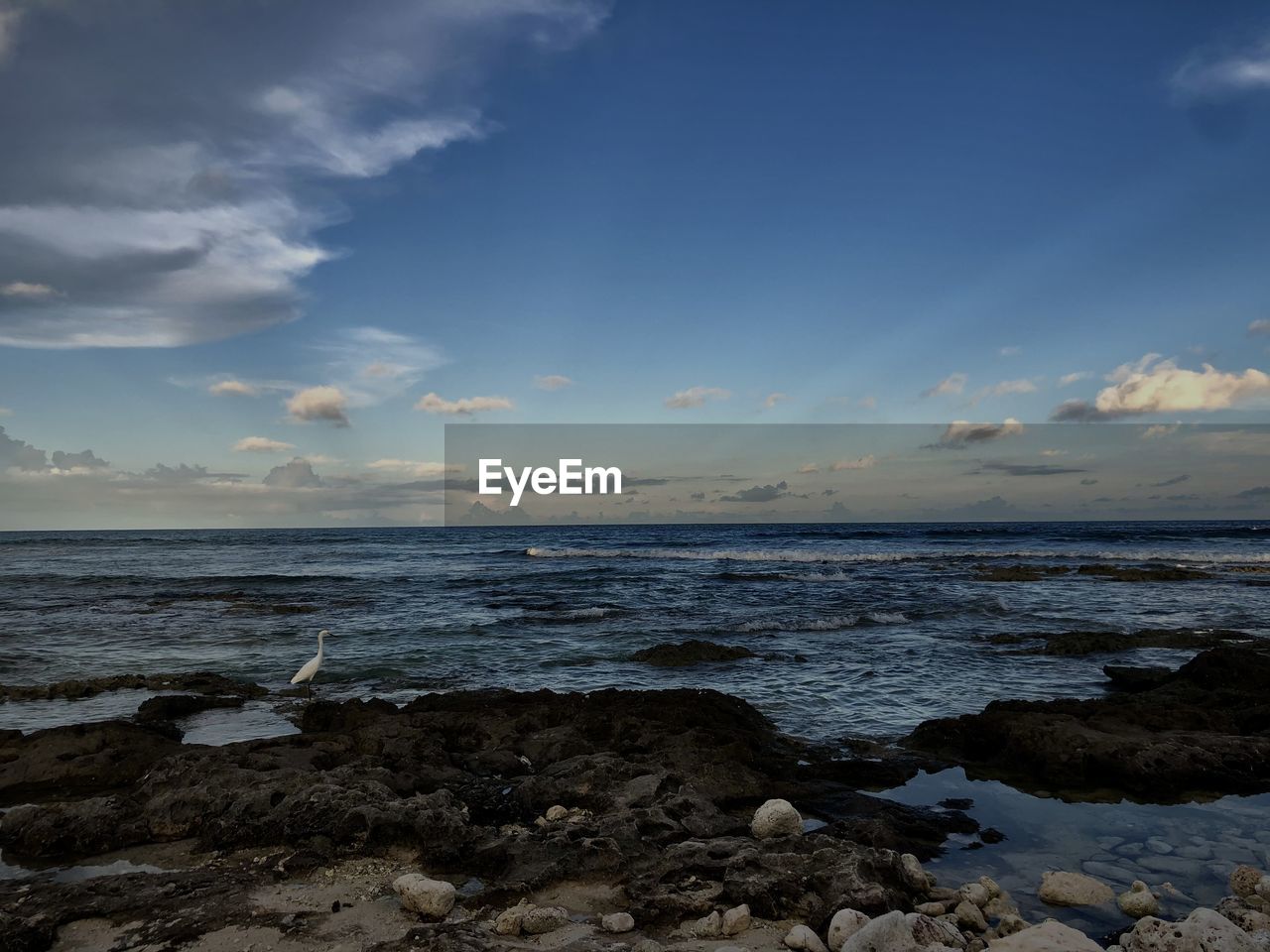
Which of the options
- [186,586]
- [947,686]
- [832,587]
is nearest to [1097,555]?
[832,587]

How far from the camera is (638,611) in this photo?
23.3 metres

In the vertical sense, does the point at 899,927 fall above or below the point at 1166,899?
above

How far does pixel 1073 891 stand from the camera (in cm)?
538

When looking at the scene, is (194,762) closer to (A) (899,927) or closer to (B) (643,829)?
(B) (643,829)

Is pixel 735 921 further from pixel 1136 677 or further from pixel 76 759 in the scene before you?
pixel 1136 677

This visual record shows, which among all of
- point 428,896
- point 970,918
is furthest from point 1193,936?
point 428,896

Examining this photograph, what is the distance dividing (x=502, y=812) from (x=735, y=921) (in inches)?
117

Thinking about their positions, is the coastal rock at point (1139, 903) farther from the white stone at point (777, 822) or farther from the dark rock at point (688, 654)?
the dark rock at point (688, 654)

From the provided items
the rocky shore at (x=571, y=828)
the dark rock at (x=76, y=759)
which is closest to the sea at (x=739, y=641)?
the rocky shore at (x=571, y=828)

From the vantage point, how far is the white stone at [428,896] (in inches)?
196

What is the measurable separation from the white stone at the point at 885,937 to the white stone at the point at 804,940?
8.9 inches

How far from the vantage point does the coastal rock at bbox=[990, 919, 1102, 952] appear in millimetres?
3975

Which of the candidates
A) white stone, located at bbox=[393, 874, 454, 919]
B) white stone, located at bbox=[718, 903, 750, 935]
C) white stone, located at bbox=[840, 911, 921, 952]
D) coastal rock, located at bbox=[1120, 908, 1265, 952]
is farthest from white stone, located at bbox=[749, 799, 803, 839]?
white stone, located at bbox=[393, 874, 454, 919]

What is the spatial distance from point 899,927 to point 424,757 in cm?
559
